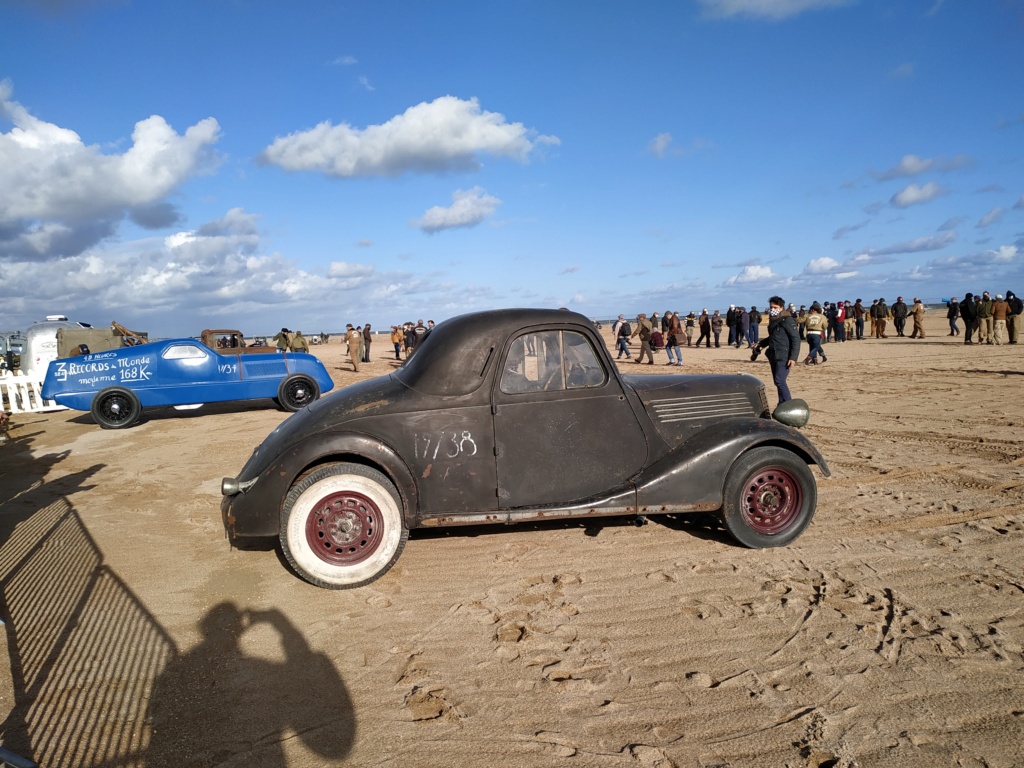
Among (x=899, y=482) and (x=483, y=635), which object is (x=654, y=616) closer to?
(x=483, y=635)

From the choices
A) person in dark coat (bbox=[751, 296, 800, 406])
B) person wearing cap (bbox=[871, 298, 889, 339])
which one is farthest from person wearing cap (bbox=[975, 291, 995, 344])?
person in dark coat (bbox=[751, 296, 800, 406])

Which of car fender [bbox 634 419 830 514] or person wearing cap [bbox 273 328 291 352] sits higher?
person wearing cap [bbox 273 328 291 352]

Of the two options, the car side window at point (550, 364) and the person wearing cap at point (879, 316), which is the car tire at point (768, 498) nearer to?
the car side window at point (550, 364)

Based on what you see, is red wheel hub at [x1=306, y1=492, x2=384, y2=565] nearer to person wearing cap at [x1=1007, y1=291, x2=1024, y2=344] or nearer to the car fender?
the car fender

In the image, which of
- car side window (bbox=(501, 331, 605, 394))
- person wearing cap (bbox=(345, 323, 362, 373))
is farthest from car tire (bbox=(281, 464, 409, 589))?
person wearing cap (bbox=(345, 323, 362, 373))

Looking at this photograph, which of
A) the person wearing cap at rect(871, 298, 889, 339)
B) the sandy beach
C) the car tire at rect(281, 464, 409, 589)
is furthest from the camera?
the person wearing cap at rect(871, 298, 889, 339)

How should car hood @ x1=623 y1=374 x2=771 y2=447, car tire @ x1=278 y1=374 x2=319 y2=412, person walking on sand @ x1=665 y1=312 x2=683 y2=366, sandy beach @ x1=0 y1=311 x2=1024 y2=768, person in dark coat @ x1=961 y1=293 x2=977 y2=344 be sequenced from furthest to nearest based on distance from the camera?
person in dark coat @ x1=961 y1=293 x2=977 y2=344, person walking on sand @ x1=665 y1=312 x2=683 y2=366, car tire @ x1=278 y1=374 x2=319 y2=412, car hood @ x1=623 y1=374 x2=771 y2=447, sandy beach @ x1=0 y1=311 x2=1024 y2=768

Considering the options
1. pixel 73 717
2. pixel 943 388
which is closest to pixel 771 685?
pixel 73 717

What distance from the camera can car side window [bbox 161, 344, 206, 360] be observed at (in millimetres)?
11258

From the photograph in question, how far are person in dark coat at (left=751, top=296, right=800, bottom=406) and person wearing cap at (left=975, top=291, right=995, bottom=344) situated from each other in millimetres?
16938

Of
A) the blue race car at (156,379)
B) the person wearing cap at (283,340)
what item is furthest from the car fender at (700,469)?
the person wearing cap at (283,340)

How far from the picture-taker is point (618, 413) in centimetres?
439

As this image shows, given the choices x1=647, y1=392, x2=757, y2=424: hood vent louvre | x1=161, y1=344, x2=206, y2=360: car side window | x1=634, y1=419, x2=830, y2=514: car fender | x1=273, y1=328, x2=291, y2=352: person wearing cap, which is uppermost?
x1=273, y1=328, x2=291, y2=352: person wearing cap

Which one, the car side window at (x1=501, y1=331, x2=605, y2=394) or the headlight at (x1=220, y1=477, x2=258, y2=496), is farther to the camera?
the car side window at (x1=501, y1=331, x2=605, y2=394)
